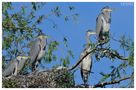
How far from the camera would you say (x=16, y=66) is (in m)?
14.1

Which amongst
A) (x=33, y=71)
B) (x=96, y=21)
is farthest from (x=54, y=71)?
(x=96, y=21)

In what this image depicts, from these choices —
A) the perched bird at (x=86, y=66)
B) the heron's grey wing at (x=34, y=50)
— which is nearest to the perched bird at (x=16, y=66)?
the heron's grey wing at (x=34, y=50)

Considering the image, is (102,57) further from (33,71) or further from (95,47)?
(33,71)

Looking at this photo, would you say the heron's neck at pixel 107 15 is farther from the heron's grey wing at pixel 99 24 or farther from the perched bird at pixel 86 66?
the perched bird at pixel 86 66

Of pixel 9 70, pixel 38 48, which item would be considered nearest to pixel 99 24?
pixel 38 48

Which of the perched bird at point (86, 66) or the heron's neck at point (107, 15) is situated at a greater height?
the heron's neck at point (107, 15)

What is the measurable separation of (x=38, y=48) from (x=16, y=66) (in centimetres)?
62

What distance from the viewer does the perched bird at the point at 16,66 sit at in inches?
547

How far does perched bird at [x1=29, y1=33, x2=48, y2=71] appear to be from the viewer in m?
14.3

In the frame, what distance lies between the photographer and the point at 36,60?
14258mm

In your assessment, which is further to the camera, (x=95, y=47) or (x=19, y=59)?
(x=19, y=59)

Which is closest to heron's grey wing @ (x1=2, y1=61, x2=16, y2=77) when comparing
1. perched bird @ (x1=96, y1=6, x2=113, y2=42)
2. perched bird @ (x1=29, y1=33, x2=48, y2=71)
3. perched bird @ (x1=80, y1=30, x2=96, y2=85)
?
perched bird @ (x1=29, y1=33, x2=48, y2=71)

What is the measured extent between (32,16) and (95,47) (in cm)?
156

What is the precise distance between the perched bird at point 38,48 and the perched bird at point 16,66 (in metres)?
0.14
